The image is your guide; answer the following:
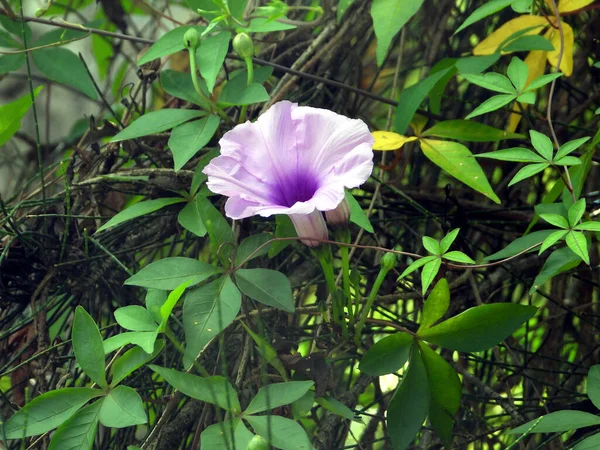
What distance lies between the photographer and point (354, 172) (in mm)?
779

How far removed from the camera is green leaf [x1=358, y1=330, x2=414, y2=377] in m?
0.85

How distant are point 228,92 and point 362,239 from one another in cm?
36

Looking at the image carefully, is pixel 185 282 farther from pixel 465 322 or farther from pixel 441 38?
pixel 441 38

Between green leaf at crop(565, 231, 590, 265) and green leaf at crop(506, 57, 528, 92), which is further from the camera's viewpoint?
green leaf at crop(506, 57, 528, 92)

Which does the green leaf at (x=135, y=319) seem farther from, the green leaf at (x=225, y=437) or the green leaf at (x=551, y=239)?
the green leaf at (x=551, y=239)

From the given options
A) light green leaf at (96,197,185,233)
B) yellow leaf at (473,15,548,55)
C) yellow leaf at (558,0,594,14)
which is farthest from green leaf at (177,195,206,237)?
yellow leaf at (558,0,594,14)

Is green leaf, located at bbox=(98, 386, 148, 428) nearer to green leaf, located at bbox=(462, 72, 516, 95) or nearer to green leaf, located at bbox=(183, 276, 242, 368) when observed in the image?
green leaf, located at bbox=(183, 276, 242, 368)

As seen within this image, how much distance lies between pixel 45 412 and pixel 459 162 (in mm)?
612

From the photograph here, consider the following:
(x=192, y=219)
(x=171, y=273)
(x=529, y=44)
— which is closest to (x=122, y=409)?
(x=171, y=273)

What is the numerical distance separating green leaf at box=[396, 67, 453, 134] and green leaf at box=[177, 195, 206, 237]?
30 cm

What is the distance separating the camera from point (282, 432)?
2.57 ft

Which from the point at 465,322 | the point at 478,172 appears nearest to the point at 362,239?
the point at 478,172

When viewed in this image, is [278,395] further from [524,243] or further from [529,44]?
[529,44]

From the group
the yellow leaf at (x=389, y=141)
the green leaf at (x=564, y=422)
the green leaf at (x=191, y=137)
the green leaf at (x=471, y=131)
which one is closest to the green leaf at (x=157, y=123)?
the green leaf at (x=191, y=137)
